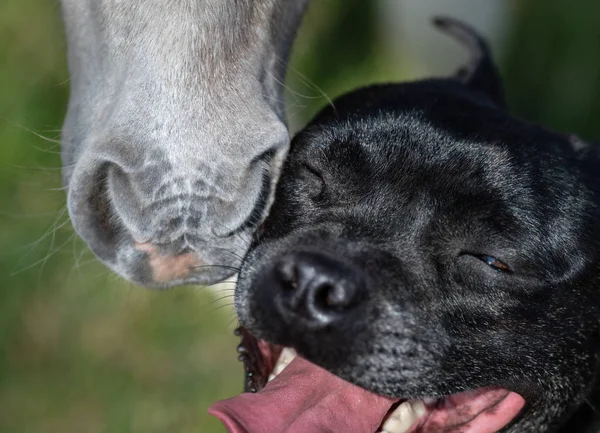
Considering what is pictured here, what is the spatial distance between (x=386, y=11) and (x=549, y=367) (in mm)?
4248

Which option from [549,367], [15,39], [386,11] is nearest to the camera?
A: [549,367]

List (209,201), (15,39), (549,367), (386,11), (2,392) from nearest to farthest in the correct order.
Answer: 1. (209,201)
2. (549,367)
3. (2,392)
4. (15,39)
5. (386,11)

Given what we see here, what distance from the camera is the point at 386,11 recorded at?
6844mm

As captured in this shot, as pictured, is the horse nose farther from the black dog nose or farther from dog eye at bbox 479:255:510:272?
dog eye at bbox 479:255:510:272

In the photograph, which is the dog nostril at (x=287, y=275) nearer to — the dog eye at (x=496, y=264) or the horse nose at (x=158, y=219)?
the horse nose at (x=158, y=219)

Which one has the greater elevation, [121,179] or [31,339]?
[121,179]

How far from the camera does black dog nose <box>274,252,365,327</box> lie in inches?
105

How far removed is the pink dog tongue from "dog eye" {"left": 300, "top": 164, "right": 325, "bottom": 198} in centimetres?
58

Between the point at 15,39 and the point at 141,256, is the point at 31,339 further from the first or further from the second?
the point at 141,256

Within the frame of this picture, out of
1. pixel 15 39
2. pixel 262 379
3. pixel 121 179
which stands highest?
pixel 121 179

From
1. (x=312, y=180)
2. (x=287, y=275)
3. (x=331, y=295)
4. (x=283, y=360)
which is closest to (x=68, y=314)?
(x=283, y=360)

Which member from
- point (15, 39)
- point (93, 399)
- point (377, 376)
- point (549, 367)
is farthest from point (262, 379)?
point (15, 39)

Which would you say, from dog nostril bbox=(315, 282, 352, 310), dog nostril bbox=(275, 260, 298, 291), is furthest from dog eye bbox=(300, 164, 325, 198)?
dog nostril bbox=(315, 282, 352, 310)

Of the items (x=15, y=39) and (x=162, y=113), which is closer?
(x=162, y=113)
